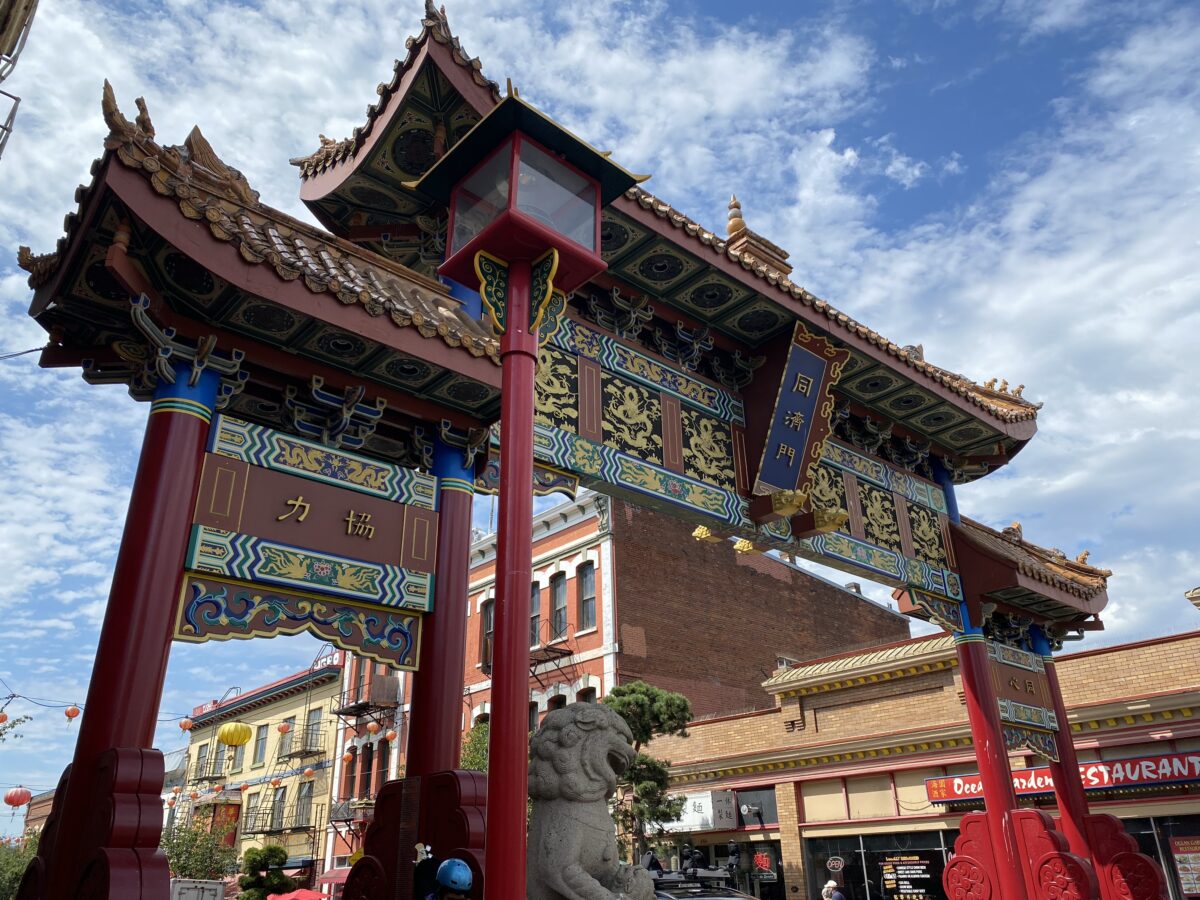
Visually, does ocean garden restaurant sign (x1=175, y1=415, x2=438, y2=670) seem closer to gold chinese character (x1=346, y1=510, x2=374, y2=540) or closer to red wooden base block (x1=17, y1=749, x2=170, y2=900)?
gold chinese character (x1=346, y1=510, x2=374, y2=540)

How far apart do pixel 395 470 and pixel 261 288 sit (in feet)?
5.13

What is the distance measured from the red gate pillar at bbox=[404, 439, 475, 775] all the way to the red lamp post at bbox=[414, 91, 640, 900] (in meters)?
1.04

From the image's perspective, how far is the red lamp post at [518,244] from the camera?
5.20 metres

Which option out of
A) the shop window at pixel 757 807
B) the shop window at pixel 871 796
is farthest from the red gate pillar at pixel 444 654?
the shop window at pixel 757 807

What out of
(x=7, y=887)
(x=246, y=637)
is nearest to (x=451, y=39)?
(x=246, y=637)

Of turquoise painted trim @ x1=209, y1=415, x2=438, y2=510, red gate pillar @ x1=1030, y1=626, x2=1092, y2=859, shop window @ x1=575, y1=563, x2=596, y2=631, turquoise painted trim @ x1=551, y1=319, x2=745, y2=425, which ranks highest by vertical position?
shop window @ x1=575, y1=563, x2=596, y2=631

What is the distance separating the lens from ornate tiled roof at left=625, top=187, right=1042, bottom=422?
26.5 feet

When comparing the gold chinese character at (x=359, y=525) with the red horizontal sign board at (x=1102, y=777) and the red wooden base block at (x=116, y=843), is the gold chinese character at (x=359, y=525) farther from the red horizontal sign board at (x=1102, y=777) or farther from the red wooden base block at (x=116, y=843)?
the red horizontal sign board at (x=1102, y=777)

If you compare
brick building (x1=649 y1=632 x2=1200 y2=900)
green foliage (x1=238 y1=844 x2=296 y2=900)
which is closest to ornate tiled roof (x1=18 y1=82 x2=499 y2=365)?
brick building (x1=649 y1=632 x2=1200 y2=900)


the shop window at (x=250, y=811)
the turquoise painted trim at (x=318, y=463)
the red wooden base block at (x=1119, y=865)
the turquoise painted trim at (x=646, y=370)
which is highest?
the turquoise painted trim at (x=646, y=370)

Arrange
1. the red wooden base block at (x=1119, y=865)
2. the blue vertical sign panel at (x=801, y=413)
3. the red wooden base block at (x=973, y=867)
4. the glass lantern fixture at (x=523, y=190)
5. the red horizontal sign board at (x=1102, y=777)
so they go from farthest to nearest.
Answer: the red horizontal sign board at (x=1102, y=777) < the red wooden base block at (x=1119, y=865) < the red wooden base block at (x=973, y=867) < the blue vertical sign panel at (x=801, y=413) < the glass lantern fixture at (x=523, y=190)

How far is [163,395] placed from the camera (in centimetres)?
549

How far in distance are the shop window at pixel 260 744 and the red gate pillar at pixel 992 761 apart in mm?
30142

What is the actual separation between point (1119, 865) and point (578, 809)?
9270 mm
